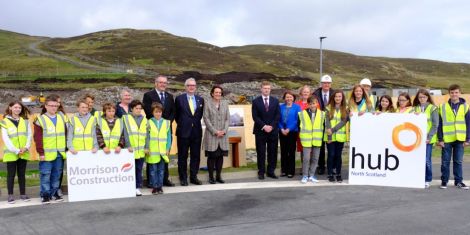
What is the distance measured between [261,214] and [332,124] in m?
3.36

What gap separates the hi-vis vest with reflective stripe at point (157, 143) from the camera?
880 cm

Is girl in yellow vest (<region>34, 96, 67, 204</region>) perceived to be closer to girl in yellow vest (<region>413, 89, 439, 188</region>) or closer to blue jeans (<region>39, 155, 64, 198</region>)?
blue jeans (<region>39, 155, 64, 198</region>)

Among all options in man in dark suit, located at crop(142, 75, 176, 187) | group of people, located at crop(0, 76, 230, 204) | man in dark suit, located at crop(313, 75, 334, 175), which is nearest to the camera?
group of people, located at crop(0, 76, 230, 204)

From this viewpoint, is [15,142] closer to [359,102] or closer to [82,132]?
→ [82,132]

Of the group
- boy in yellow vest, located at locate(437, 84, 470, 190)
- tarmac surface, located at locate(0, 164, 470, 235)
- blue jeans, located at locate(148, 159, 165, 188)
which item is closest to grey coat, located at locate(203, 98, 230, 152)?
tarmac surface, located at locate(0, 164, 470, 235)

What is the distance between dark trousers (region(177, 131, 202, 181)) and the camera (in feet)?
31.1

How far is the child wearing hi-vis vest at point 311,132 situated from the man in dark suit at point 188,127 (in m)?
2.26

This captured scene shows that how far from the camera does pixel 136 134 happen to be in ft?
28.4

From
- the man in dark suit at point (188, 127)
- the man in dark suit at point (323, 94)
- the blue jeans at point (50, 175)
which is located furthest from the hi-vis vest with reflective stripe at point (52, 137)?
the man in dark suit at point (323, 94)

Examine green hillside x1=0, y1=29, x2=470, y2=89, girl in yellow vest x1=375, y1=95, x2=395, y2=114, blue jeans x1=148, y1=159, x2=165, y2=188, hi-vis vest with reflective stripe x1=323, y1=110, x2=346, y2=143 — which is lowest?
blue jeans x1=148, y1=159, x2=165, y2=188

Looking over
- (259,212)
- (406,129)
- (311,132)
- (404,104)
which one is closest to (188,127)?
(311,132)

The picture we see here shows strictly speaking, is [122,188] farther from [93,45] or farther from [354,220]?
[93,45]

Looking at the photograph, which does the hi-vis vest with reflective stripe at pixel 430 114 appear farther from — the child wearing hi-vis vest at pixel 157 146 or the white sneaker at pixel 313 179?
the child wearing hi-vis vest at pixel 157 146

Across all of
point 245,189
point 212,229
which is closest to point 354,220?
point 212,229
